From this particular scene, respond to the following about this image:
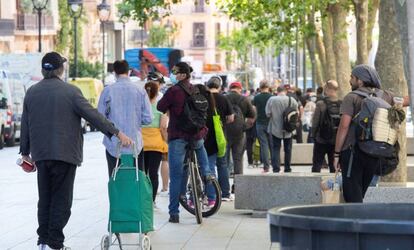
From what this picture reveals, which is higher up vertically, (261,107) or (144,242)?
(261,107)

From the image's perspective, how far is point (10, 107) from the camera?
43594mm

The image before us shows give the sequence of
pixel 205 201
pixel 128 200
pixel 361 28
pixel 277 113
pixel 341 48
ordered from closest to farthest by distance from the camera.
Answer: pixel 128 200
pixel 205 201
pixel 277 113
pixel 361 28
pixel 341 48

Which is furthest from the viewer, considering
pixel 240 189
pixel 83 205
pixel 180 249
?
pixel 83 205

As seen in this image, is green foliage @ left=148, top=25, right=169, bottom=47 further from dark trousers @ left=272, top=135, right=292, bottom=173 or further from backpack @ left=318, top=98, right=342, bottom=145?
backpack @ left=318, top=98, right=342, bottom=145

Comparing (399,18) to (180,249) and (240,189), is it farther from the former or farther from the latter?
(240,189)

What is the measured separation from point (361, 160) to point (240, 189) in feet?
15.3

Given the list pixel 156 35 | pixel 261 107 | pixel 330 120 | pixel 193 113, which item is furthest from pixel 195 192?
pixel 156 35

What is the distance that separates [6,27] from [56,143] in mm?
63917

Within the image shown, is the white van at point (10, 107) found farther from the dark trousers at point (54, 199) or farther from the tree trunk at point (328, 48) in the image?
the dark trousers at point (54, 199)

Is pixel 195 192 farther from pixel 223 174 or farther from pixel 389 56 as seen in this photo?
pixel 389 56

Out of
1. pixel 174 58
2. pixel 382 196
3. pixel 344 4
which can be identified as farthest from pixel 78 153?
pixel 174 58

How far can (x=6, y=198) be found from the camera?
21.1m

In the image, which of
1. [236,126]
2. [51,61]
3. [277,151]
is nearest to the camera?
Answer: [51,61]

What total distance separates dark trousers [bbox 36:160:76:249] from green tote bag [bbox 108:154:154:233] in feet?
1.44
